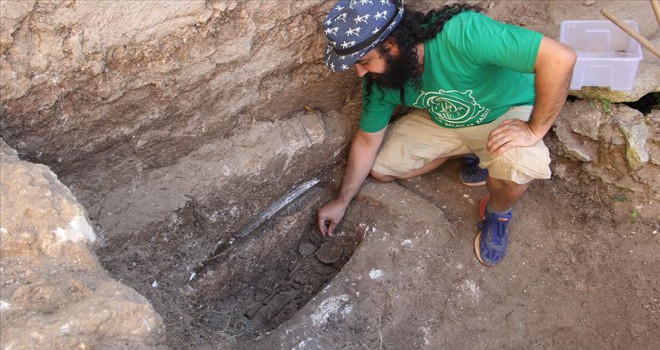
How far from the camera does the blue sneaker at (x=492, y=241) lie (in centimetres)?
311

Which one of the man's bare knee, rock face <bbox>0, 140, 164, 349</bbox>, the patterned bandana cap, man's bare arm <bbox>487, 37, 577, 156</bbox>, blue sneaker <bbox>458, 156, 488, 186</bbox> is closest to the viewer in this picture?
rock face <bbox>0, 140, 164, 349</bbox>

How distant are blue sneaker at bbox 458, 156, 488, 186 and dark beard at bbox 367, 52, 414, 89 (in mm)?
919

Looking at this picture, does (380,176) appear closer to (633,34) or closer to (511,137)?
(511,137)

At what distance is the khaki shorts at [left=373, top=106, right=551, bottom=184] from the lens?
2.93 m

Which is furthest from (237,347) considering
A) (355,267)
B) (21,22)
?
(21,22)

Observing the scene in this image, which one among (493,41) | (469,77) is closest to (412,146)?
(469,77)

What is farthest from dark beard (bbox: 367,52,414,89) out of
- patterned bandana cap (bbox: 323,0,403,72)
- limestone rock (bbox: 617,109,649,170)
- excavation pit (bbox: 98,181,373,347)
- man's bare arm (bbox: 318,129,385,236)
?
limestone rock (bbox: 617,109,649,170)

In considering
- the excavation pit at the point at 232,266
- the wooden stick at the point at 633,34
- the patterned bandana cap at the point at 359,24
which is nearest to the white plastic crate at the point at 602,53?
the wooden stick at the point at 633,34

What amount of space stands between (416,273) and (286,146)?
0.85 meters

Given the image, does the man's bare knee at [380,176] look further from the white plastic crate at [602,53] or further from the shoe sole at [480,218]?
the white plastic crate at [602,53]

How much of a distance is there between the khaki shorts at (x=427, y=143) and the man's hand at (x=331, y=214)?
285 mm

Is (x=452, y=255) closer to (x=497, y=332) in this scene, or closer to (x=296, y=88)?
(x=497, y=332)

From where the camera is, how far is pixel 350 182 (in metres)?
3.15

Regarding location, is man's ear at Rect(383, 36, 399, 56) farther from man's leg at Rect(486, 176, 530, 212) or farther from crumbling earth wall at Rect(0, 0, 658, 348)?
man's leg at Rect(486, 176, 530, 212)
